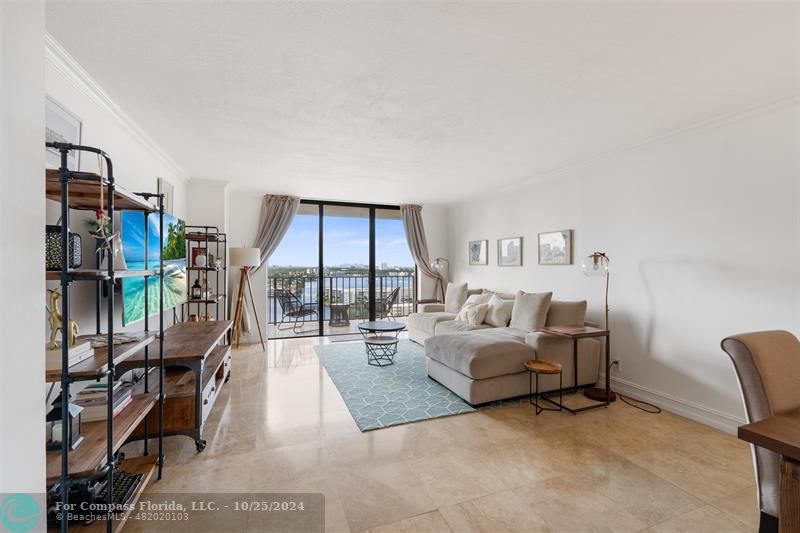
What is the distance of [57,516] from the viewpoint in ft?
5.09

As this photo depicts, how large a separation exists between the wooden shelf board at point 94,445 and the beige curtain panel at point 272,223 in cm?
393

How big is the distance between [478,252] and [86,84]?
5146 mm

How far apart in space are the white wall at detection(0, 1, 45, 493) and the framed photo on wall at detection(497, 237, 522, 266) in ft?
15.8

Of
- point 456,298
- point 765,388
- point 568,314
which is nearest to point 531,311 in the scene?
point 568,314

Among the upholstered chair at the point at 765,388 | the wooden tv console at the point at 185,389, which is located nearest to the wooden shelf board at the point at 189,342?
the wooden tv console at the point at 185,389

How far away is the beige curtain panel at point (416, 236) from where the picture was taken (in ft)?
21.1

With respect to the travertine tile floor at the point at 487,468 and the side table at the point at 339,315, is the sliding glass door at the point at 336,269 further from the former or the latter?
the travertine tile floor at the point at 487,468

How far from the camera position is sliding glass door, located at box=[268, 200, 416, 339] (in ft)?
19.7

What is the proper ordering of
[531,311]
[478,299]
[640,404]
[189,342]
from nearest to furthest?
[189,342]
[640,404]
[531,311]
[478,299]

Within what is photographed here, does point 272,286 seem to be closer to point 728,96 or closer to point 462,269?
point 462,269

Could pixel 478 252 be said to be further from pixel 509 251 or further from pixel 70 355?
pixel 70 355

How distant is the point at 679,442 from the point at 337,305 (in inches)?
198

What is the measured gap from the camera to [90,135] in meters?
2.27

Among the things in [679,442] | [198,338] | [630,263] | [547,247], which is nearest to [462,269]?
[547,247]
